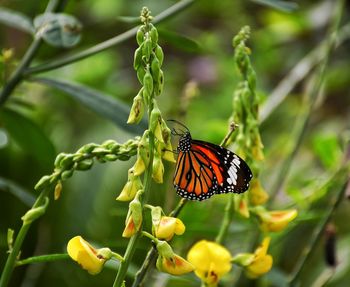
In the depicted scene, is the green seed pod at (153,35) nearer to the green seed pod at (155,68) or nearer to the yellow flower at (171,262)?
the green seed pod at (155,68)

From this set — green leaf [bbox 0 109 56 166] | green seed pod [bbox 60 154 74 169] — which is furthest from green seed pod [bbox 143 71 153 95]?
green leaf [bbox 0 109 56 166]

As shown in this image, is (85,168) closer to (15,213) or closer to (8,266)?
(8,266)

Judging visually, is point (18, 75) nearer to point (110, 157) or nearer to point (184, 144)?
point (184, 144)

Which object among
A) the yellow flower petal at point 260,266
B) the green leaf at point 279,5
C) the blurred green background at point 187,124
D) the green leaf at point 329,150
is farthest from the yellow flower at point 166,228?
→ the green leaf at point 329,150

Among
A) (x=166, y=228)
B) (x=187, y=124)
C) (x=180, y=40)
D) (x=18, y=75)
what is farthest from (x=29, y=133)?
(x=187, y=124)

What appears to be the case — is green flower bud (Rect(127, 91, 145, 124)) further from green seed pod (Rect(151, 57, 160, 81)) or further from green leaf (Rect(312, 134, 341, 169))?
green leaf (Rect(312, 134, 341, 169))

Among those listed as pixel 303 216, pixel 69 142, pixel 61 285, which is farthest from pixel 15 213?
pixel 303 216
